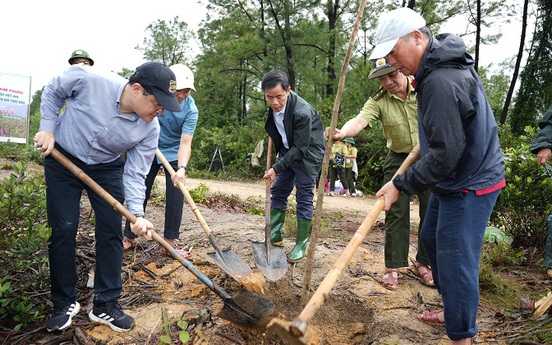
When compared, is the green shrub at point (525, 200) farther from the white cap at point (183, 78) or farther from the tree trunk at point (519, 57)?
the tree trunk at point (519, 57)

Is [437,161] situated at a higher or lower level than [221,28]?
lower

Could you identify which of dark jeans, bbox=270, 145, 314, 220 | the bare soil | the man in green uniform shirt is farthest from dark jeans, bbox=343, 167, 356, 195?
the man in green uniform shirt

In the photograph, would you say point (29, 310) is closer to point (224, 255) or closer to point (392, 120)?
point (224, 255)

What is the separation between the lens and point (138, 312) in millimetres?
2896

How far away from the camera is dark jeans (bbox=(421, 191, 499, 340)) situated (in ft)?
6.87

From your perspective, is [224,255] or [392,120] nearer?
[392,120]

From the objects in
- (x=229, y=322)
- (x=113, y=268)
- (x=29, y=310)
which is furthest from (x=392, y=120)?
(x=29, y=310)

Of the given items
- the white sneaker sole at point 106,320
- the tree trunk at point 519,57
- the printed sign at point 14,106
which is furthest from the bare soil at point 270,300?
the tree trunk at point 519,57

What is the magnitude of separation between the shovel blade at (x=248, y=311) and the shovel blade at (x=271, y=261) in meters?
0.67

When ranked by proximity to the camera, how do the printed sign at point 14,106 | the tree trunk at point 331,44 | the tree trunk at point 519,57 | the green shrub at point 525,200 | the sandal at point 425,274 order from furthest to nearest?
the tree trunk at point 331,44, the tree trunk at point 519,57, the printed sign at point 14,106, the green shrub at point 525,200, the sandal at point 425,274

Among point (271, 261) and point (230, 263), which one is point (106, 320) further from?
point (271, 261)

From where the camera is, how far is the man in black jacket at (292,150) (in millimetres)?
3764

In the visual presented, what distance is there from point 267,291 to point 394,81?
6.51 feet

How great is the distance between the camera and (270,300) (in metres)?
3.25
